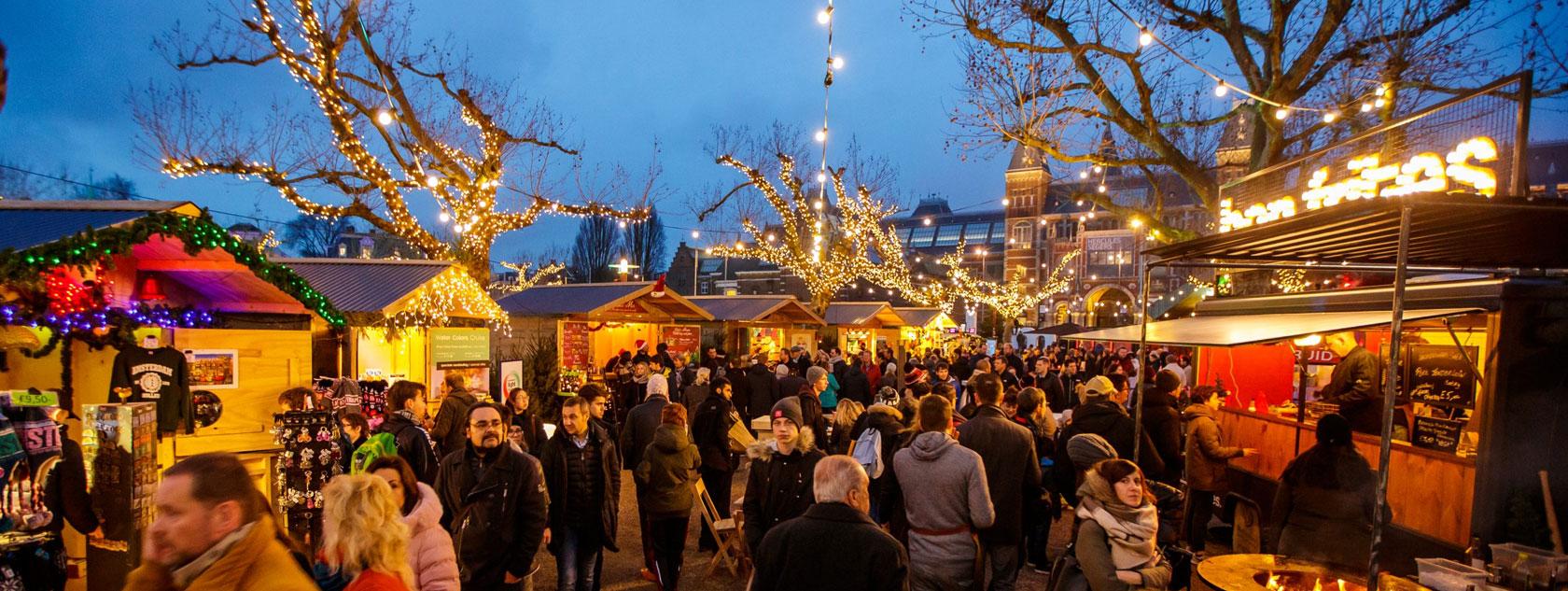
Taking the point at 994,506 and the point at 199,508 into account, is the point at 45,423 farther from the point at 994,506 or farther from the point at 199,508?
the point at 994,506

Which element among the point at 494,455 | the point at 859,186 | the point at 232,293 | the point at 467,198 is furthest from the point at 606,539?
the point at 859,186

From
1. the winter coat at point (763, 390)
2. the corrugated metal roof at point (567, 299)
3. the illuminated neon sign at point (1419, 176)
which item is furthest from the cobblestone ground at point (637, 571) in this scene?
the corrugated metal roof at point (567, 299)

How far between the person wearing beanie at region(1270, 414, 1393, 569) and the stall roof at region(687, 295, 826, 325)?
15.9 m

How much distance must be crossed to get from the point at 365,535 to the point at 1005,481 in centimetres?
352

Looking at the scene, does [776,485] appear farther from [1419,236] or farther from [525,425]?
[525,425]

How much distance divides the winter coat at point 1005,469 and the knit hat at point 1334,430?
1610 mm

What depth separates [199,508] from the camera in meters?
2.08

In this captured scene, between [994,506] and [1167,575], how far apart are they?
1.47 m

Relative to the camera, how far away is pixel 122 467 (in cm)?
436

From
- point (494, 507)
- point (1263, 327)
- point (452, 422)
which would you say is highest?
point (1263, 327)

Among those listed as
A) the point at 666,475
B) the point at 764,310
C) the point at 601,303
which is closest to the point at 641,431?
the point at 666,475

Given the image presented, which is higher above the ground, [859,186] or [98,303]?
[859,186]

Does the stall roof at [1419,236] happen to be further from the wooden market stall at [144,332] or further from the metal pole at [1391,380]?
the wooden market stall at [144,332]

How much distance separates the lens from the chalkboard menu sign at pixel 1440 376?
5.95 meters
